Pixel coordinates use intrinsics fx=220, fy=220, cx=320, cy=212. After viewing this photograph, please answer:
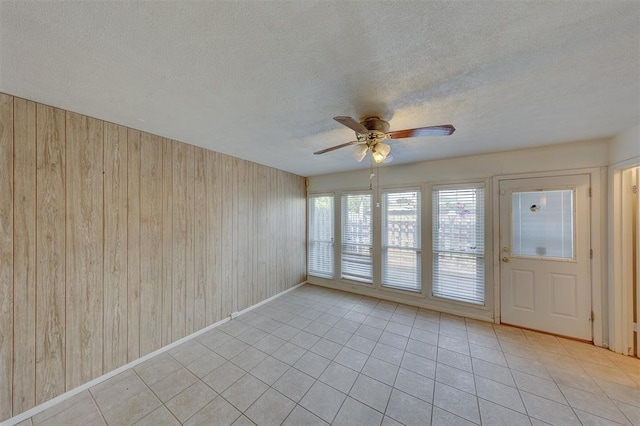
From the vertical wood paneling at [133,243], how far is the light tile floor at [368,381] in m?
0.31

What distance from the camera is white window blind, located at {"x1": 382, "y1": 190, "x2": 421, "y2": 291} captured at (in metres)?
3.74

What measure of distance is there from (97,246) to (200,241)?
3.29 feet

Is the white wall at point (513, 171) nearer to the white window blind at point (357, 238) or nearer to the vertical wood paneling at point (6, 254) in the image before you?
the white window blind at point (357, 238)

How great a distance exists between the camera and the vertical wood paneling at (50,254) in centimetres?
177

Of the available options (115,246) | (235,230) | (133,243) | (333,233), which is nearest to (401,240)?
(333,233)

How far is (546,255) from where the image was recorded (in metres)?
2.83

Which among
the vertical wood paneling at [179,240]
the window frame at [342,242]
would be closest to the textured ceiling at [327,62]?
the vertical wood paneling at [179,240]

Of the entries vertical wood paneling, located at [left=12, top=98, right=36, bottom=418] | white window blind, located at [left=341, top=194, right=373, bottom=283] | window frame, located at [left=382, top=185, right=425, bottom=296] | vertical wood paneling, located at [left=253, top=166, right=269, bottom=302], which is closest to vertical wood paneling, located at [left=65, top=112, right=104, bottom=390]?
vertical wood paneling, located at [left=12, top=98, right=36, bottom=418]

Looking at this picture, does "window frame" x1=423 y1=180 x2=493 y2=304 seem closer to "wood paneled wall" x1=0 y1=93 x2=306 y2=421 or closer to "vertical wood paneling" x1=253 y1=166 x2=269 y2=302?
"vertical wood paneling" x1=253 y1=166 x2=269 y2=302

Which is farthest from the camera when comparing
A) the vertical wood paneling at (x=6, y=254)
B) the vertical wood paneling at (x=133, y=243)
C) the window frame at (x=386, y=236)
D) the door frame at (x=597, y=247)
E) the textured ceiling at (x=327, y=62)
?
the window frame at (x=386, y=236)

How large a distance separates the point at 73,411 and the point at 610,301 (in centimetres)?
531

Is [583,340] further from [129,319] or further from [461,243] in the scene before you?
[129,319]

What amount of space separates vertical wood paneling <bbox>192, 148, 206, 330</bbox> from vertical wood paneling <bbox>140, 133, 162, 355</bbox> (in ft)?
1.36

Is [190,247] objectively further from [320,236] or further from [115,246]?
[320,236]
